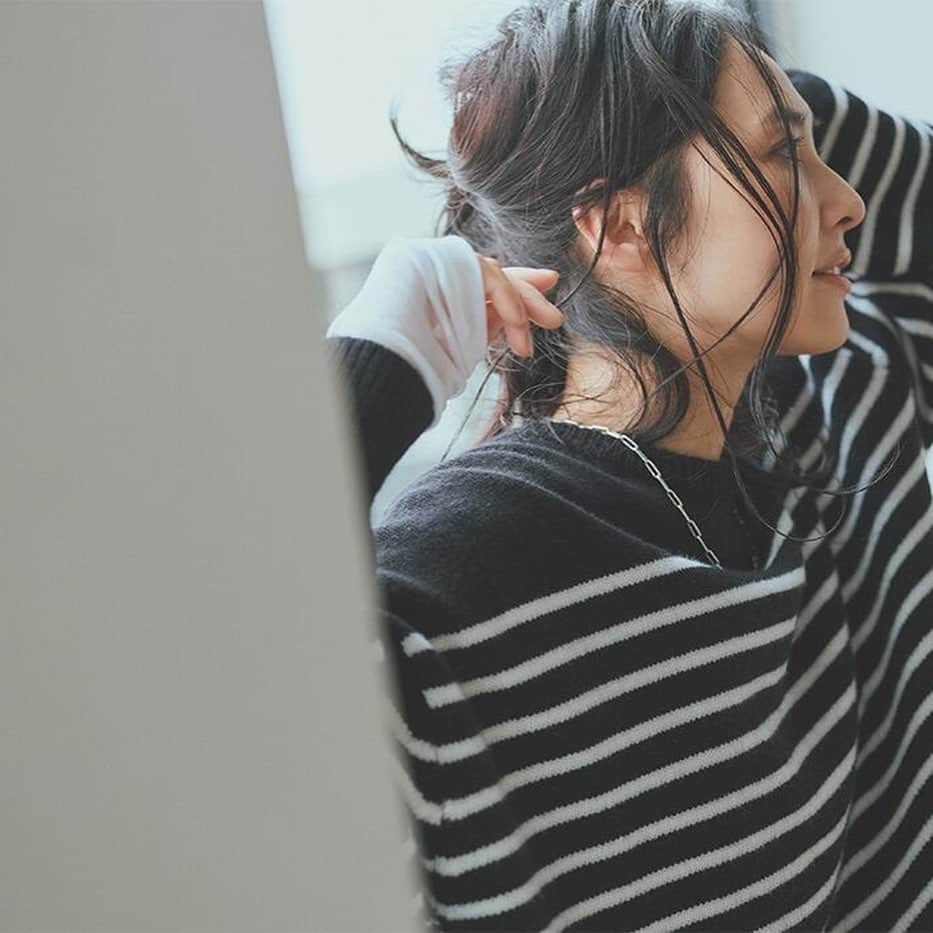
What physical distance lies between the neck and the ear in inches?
2.3

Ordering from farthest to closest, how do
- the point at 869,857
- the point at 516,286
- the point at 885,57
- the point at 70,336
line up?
1. the point at 885,57
2. the point at 869,857
3. the point at 516,286
4. the point at 70,336

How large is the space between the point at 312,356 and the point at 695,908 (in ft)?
1.55

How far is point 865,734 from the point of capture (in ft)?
2.77

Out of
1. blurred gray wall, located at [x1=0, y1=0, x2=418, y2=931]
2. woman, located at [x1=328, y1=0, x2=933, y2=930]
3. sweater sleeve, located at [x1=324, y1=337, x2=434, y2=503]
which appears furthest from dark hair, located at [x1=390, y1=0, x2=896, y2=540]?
blurred gray wall, located at [x1=0, y1=0, x2=418, y2=931]

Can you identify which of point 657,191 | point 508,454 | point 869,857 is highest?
point 657,191

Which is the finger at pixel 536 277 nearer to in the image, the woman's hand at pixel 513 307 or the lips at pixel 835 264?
the woman's hand at pixel 513 307

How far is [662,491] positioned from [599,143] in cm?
19

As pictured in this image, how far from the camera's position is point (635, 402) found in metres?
0.78

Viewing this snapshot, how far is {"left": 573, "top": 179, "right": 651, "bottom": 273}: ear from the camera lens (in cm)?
75

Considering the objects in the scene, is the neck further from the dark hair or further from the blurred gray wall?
the blurred gray wall

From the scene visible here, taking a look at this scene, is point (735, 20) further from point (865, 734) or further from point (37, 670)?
point (37, 670)

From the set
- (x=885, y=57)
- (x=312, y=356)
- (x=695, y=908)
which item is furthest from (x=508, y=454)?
(x=885, y=57)

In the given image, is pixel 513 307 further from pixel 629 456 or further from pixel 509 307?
pixel 629 456

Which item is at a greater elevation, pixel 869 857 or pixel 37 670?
pixel 37 670
